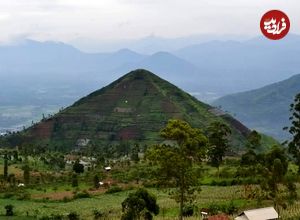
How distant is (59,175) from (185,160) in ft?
214

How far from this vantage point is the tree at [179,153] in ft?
142

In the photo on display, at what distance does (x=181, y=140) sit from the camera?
43.7 metres

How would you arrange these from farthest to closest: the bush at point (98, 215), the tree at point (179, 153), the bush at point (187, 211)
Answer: the bush at point (98, 215) < the bush at point (187, 211) < the tree at point (179, 153)

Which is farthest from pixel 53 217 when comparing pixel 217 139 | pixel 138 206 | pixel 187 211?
pixel 217 139

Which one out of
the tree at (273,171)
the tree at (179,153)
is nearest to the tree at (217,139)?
the tree at (273,171)

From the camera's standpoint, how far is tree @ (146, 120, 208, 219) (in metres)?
43.4

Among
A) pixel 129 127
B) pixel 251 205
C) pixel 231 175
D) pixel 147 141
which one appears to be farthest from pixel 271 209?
pixel 129 127

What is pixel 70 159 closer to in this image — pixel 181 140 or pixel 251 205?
pixel 251 205

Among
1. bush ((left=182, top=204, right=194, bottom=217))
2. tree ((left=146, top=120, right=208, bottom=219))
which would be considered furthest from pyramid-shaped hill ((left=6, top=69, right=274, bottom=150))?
tree ((left=146, top=120, right=208, bottom=219))

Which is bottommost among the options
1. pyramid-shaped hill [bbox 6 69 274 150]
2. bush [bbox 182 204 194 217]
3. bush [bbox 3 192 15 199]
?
bush [bbox 182 204 194 217]

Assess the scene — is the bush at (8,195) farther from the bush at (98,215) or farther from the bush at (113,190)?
the bush at (98,215)

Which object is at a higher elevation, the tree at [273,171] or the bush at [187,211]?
the tree at [273,171]

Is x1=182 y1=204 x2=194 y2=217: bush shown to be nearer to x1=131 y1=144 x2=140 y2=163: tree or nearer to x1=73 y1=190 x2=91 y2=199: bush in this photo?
x1=73 y1=190 x2=91 y2=199: bush

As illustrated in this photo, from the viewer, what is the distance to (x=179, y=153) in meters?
44.0
